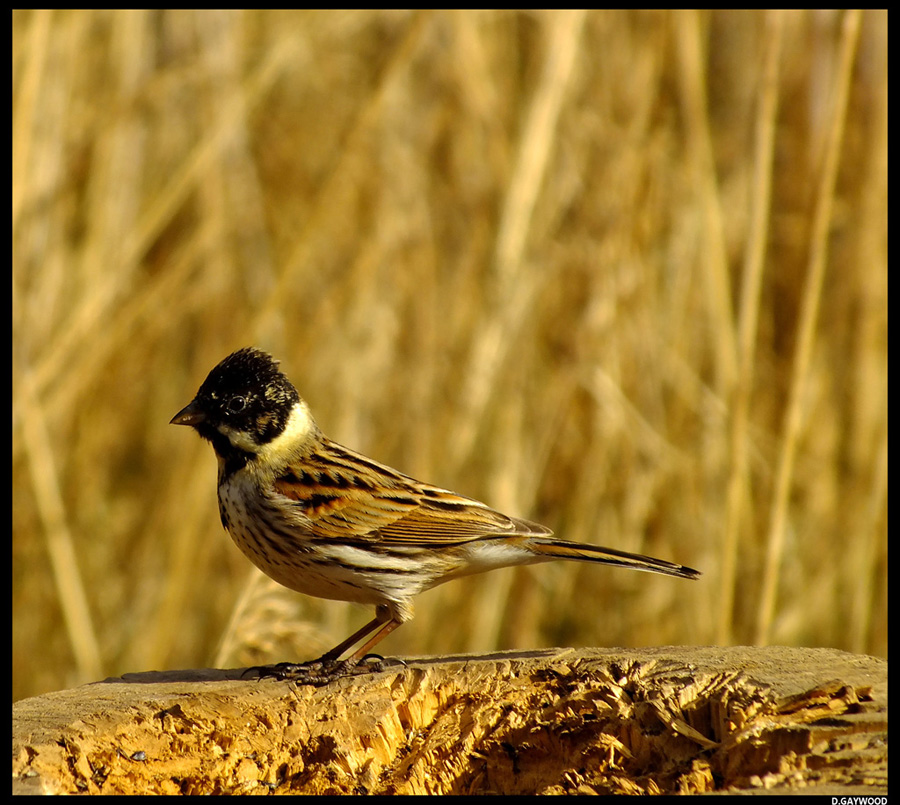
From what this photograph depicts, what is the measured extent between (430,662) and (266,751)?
520 mm

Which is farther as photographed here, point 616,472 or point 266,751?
point 616,472

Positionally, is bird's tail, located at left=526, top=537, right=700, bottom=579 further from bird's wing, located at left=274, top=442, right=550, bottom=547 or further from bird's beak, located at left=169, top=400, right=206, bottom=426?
bird's beak, located at left=169, top=400, right=206, bottom=426

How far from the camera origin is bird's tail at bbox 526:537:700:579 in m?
3.03

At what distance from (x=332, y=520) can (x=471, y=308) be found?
6.51 ft

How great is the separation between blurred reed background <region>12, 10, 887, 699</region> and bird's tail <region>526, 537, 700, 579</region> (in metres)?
1.37

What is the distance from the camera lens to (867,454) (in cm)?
495

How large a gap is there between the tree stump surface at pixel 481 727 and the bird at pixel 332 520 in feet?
1.51

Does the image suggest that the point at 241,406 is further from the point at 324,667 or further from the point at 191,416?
the point at 324,667

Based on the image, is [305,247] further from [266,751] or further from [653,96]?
[266,751]

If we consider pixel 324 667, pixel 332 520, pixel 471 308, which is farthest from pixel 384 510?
pixel 471 308

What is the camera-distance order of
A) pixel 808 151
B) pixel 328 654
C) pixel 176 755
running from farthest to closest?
pixel 808 151 < pixel 328 654 < pixel 176 755

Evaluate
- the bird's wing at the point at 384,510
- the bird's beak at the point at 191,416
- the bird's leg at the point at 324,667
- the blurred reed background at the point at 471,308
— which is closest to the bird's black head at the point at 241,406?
the bird's beak at the point at 191,416

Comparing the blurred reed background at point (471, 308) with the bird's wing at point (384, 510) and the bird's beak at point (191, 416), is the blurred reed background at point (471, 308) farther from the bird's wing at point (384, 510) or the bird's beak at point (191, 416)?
the bird's wing at point (384, 510)
